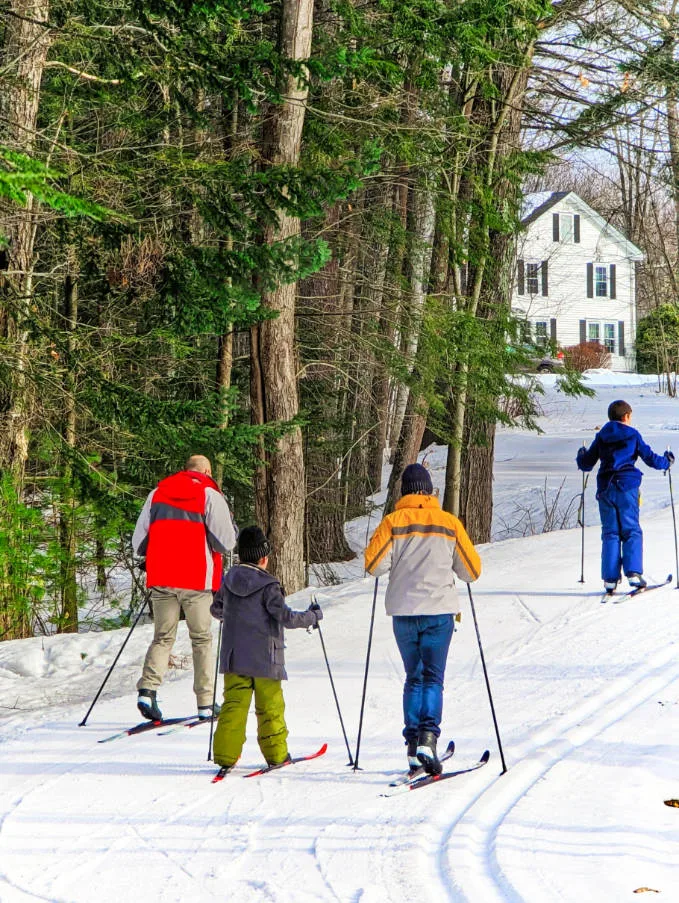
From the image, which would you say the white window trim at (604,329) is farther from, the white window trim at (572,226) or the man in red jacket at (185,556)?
the man in red jacket at (185,556)

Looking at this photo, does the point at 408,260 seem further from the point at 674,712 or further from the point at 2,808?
the point at 2,808

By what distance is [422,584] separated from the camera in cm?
675

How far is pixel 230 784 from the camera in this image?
6707 millimetres

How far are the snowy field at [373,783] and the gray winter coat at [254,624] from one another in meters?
0.69

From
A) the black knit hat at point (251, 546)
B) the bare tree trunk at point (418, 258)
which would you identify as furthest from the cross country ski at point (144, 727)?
the bare tree trunk at point (418, 258)

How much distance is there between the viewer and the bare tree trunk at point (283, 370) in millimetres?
12812

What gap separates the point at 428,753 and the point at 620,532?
18.7 ft

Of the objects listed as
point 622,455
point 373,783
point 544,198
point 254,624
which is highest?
point 544,198

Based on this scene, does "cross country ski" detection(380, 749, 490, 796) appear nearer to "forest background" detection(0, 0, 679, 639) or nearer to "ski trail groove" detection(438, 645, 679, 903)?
"ski trail groove" detection(438, 645, 679, 903)

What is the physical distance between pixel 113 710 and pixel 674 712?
14.2 ft

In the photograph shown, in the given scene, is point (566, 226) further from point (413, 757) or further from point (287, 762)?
point (413, 757)

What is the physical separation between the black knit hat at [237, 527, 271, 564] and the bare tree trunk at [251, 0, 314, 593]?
5.88 m

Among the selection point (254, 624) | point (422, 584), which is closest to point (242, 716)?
point (254, 624)

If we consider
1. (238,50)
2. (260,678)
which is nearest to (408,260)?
(238,50)
